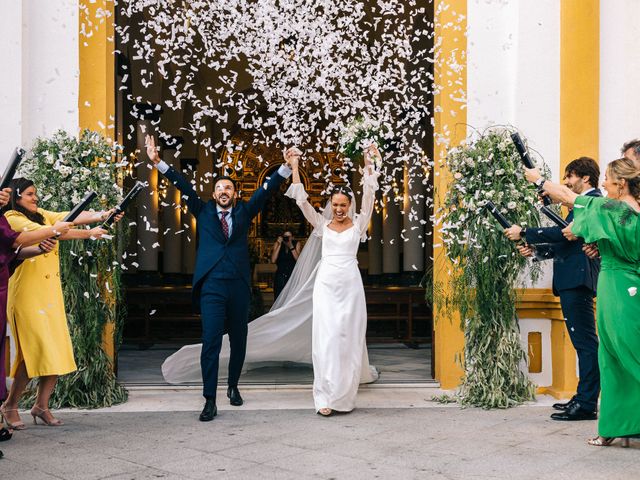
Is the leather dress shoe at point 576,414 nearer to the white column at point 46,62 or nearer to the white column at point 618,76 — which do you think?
the white column at point 618,76

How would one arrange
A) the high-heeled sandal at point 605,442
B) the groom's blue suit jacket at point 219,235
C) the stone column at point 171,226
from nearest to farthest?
the high-heeled sandal at point 605,442 → the groom's blue suit jacket at point 219,235 → the stone column at point 171,226

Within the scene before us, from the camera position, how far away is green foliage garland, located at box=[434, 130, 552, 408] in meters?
6.03

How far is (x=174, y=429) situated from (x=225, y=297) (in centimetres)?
111

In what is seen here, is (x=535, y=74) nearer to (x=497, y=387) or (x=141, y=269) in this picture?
(x=497, y=387)

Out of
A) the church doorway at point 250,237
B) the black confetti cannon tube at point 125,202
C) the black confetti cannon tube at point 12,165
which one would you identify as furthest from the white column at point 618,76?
the black confetti cannon tube at point 12,165

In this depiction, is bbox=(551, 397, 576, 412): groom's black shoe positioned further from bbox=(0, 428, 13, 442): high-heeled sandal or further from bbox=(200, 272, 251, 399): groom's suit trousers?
bbox=(0, 428, 13, 442): high-heeled sandal

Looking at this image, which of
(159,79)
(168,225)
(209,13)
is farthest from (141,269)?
(209,13)

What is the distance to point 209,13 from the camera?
22.3 ft

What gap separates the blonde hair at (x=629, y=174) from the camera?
4.46 meters

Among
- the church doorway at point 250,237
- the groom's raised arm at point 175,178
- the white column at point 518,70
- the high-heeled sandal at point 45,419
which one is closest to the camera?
the high-heeled sandal at point 45,419

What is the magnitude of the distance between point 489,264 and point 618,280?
160cm

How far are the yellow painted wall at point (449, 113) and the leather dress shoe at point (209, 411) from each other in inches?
90.1

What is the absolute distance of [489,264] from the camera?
6.05 metres

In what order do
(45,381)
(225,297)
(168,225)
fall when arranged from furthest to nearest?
1. (168,225)
2. (225,297)
3. (45,381)
